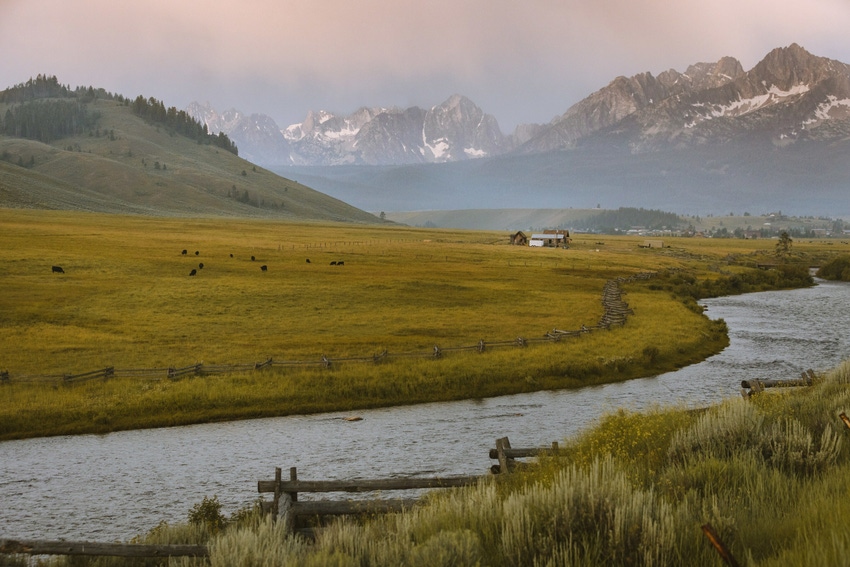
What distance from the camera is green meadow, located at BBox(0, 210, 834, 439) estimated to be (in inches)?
1521

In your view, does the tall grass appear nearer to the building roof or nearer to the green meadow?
the green meadow

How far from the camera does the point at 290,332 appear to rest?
2119 inches

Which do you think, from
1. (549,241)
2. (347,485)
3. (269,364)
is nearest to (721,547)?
(347,485)

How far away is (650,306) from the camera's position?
71.7 metres

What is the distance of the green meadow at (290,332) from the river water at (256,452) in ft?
6.77

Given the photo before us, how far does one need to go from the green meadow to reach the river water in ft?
6.77

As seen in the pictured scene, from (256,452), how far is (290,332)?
22486 millimetres

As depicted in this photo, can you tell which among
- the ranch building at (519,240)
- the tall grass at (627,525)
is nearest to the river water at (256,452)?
the tall grass at (627,525)

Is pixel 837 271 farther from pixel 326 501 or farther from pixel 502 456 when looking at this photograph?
pixel 326 501

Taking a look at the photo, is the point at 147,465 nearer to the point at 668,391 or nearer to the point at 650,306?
the point at 668,391

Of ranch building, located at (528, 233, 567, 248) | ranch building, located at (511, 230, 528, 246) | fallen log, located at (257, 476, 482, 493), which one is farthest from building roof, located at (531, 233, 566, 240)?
fallen log, located at (257, 476, 482, 493)

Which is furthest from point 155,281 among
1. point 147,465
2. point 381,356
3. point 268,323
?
point 147,465

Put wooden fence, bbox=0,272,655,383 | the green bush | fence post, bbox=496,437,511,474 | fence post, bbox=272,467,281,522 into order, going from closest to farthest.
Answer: fence post, bbox=272,467,281,522, fence post, bbox=496,437,511,474, wooden fence, bbox=0,272,655,383, the green bush

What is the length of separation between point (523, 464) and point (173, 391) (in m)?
25.3
